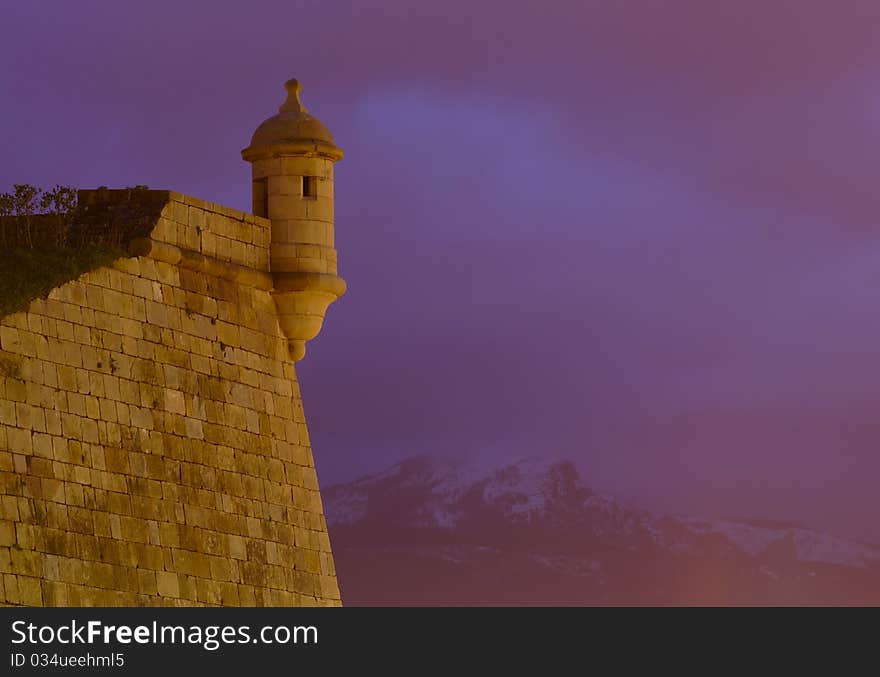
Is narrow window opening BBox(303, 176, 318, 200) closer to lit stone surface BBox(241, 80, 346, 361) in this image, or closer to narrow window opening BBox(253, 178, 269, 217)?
lit stone surface BBox(241, 80, 346, 361)

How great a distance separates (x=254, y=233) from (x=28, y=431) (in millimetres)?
6013

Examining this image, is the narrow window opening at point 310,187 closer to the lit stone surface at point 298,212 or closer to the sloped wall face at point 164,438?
the lit stone surface at point 298,212

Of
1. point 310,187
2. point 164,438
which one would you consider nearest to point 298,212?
point 310,187

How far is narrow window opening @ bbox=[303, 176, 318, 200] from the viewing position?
3222 centimetres

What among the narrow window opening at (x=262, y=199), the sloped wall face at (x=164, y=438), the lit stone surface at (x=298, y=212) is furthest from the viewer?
the narrow window opening at (x=262, y=199)

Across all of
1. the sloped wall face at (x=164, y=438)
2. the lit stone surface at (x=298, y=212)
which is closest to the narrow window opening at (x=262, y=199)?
the lit stone surface at (x=298, y=212)

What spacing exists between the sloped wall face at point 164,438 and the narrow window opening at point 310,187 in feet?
2.46

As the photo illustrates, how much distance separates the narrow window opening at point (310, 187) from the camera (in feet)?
106

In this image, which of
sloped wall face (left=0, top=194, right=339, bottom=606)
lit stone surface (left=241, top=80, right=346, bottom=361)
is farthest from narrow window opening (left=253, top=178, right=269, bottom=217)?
sloped wall face (left=0, top=194, right=339, bottom=606)

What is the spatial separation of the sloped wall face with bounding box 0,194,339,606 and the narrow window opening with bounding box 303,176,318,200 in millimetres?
748

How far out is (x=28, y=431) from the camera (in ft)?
86.8

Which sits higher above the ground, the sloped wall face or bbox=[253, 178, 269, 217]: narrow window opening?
bbox=[253, 178, 269, 217]: narrow window opening
